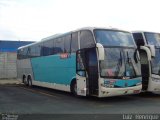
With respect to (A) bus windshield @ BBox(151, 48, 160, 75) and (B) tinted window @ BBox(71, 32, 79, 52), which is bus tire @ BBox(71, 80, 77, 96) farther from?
(A) bus windshield @ BBox(151, 48, 160, 75)

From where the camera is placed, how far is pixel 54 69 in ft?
66.1

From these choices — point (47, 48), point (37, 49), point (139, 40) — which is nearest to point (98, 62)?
point (139, 40)

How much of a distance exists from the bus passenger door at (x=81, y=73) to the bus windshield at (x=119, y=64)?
137 cm

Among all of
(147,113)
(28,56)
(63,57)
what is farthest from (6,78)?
(147,113)

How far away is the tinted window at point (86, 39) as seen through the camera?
1562 centimetres

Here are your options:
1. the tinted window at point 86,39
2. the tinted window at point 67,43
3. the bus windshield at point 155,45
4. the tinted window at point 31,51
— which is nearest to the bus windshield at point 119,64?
the tinted window at point 86,39

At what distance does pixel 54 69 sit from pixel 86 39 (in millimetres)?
4710

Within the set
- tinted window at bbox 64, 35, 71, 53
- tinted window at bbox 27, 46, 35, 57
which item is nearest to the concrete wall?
tinted window at bbox 27, 46, 35, 57

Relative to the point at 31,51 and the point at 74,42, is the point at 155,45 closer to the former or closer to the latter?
the point at 74,42

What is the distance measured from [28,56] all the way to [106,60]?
40.3 ft

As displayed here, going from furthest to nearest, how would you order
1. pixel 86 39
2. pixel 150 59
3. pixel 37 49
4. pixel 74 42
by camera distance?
pixel 37 49, pixel 74 42, pixel 150 59, pixel 86 39

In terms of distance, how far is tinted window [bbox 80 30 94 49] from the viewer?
15625 mm

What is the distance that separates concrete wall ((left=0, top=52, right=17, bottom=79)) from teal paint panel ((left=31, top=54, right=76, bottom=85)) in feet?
41.9

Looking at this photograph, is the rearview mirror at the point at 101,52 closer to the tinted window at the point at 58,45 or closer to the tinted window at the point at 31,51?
the tinted window at the point at 58,45
